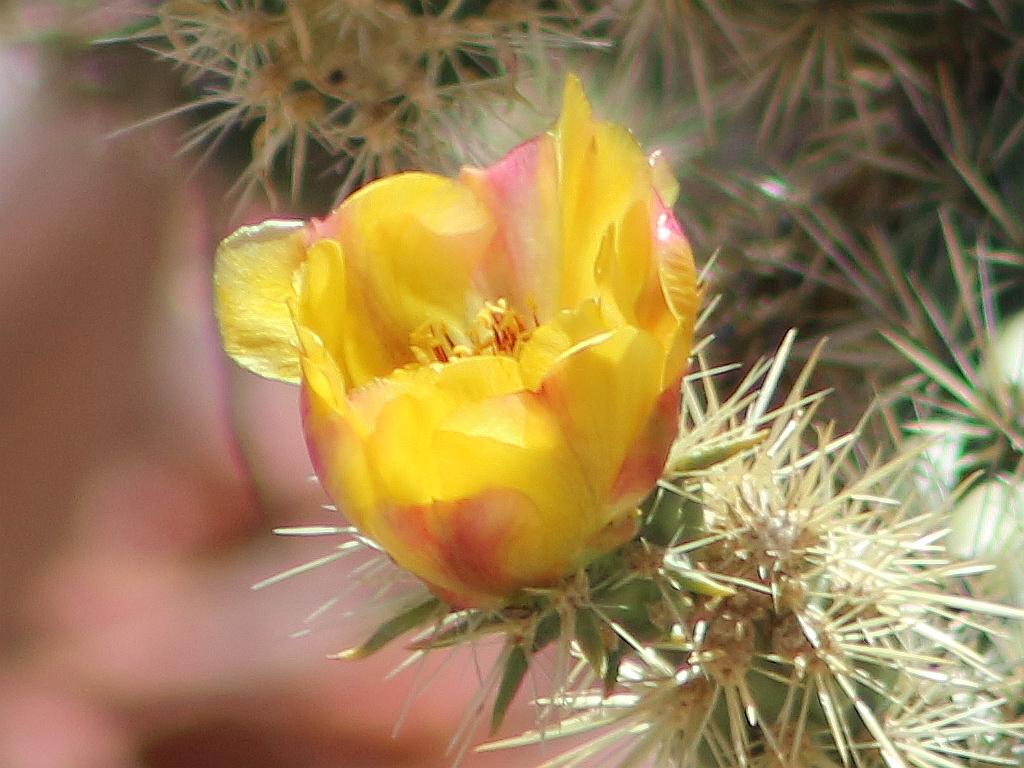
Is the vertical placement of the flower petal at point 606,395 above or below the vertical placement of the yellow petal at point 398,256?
below

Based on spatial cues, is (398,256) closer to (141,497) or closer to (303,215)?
(303,215)

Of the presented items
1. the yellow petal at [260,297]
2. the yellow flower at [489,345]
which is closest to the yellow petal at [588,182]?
the yellow flower at [489,345]

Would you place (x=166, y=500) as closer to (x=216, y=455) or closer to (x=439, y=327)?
(x=216, y=455)

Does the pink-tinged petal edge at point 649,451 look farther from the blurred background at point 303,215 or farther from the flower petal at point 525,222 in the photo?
the blurred background at point 303,215

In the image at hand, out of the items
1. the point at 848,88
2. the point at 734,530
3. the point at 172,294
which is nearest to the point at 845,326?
the point at 848,88

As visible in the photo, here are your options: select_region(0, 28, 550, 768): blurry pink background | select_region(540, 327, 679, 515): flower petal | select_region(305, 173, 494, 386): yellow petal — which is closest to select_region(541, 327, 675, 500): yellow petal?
select_region(540, 327, 679, 515): flower petal

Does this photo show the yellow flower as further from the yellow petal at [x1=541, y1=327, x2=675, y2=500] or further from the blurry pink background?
the blurry pink background
